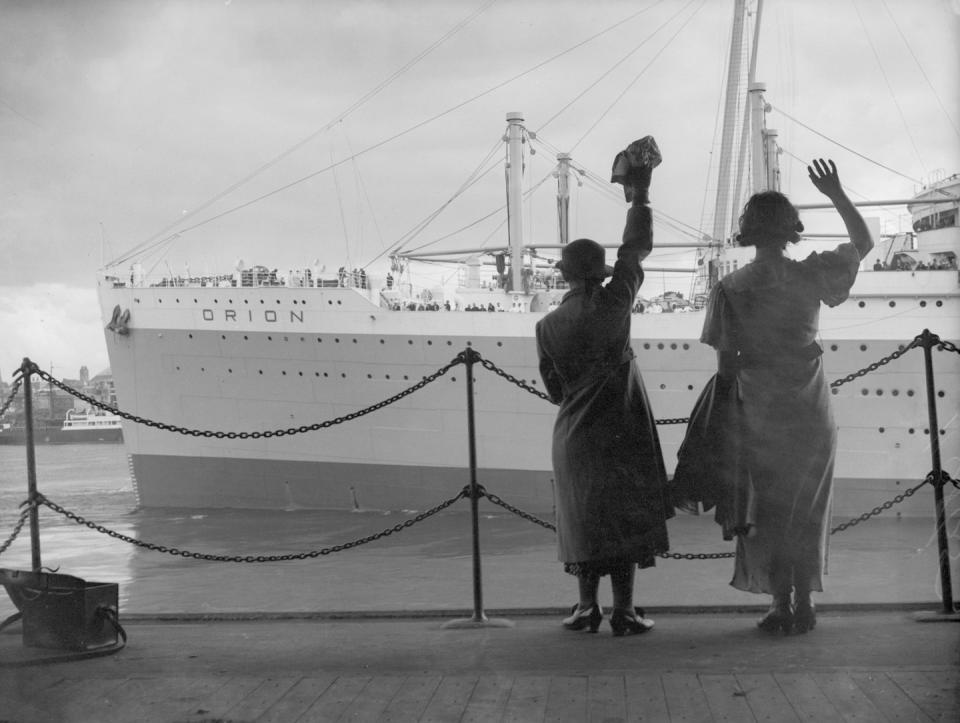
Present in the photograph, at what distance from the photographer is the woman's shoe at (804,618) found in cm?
308

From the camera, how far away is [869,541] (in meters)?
13.0

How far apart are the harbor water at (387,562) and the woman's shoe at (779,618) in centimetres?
367

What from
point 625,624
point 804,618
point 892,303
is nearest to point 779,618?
point 804,618

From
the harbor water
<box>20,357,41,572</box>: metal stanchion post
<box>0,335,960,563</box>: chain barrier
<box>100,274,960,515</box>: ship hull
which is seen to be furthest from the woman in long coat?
<box>100,274,960,515</box>: ship hull

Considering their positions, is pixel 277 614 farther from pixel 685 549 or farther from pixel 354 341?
pixel 354 341

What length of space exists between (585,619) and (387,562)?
9.29 meters

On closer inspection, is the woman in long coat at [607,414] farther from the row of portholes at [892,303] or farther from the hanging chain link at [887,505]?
the row of portholes at [892,303]

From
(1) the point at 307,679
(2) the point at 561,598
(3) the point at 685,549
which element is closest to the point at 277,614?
(1) the point at 307,679

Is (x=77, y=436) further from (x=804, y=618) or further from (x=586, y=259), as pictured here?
(x=804, y=618)

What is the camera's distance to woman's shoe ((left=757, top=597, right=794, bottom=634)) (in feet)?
10.1

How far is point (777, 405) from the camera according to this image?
301cm

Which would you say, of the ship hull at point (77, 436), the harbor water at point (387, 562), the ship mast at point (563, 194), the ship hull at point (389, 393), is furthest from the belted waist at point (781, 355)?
the ship hull at point (77, 436)

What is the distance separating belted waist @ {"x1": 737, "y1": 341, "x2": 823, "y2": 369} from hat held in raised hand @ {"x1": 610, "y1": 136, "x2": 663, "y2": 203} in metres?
0.57

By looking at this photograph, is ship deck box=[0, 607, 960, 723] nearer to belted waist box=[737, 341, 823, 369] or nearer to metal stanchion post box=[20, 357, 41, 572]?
metal stanchion post box=[20, 357, 41, 572]
